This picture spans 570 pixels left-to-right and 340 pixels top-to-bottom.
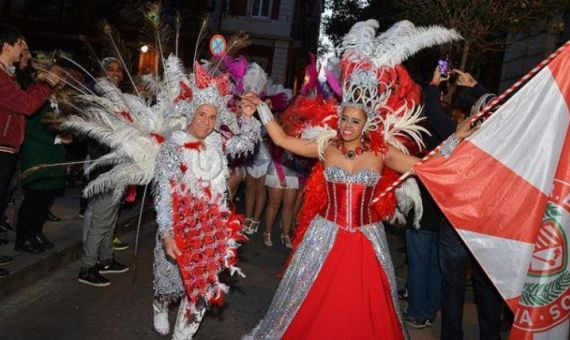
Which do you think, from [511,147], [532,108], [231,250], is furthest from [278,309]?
[532,108]

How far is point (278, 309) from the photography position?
3748 mm

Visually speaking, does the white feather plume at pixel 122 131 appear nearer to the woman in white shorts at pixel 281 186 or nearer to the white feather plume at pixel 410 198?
the white feather plume at pixel 410 198

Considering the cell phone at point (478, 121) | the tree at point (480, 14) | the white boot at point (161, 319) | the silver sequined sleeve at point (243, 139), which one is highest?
the tree at point (480, 14)

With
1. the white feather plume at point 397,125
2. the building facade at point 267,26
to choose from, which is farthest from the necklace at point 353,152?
the building facade at point 267,26

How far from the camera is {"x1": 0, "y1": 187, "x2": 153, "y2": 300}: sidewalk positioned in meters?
4.71

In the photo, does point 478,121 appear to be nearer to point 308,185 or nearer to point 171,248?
point 308,185

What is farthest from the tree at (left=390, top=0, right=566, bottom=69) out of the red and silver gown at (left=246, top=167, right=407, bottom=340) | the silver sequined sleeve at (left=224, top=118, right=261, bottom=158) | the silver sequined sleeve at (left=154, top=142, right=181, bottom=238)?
the silver sequined sleeve at (left=154, top=142, right=181, bottom=238)

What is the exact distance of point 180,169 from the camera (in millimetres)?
3539

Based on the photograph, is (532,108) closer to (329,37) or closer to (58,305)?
(58,305)

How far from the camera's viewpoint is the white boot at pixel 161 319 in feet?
13.2

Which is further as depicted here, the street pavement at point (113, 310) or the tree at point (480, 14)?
the tree at point (480, 14)

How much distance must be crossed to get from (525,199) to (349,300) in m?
1.31

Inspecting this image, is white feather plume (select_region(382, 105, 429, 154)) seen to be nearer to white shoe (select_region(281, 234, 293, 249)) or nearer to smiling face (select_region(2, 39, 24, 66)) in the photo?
smiling face (select_region(2, 39, 24, 66))

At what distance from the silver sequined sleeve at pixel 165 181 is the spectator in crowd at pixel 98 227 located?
52.6 inches
